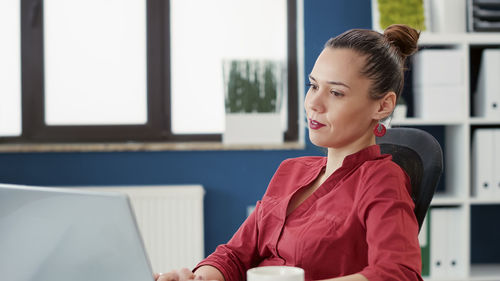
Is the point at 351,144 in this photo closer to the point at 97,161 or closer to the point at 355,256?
the point at 355,256

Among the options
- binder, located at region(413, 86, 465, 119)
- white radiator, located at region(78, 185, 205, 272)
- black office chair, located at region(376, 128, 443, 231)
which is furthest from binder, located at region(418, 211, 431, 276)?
black office chair, located at region(376, 128, 443, 231)

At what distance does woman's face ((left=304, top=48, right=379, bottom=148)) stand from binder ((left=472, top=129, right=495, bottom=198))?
1.73 meters

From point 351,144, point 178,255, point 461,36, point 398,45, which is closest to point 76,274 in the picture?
point 351,144

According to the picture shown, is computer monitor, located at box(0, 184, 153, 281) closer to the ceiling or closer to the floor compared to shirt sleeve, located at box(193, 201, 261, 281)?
closer to the ceiling

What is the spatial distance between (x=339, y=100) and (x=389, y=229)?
0.98 ft

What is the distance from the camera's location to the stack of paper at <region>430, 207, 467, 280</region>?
2781 millimetres

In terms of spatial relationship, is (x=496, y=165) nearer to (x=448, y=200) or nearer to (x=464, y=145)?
(x=464, y=145)

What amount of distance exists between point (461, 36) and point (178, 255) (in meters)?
1.68

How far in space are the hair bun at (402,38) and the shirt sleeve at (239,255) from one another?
1.51 feet

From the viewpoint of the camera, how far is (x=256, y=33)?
3193mm

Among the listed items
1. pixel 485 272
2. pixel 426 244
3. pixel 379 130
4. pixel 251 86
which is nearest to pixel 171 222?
pixel 251 86

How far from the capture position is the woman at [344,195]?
3.40 feet

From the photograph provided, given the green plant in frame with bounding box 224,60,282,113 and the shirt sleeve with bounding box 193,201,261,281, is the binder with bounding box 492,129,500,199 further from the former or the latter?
the shirt sleeve with bounding box 193,201,261,281

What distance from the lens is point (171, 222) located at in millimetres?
2896
